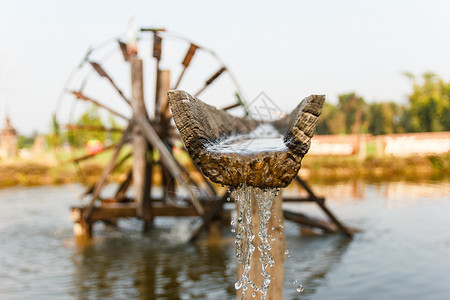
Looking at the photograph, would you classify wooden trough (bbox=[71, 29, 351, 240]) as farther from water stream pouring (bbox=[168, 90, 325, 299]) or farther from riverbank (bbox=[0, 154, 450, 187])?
riverbank (bbox=[0, 154, 450, 187])

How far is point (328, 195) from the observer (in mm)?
13883

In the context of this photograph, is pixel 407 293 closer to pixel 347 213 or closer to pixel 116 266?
pixel 116 266

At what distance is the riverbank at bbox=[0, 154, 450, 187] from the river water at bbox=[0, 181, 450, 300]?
Result: 850 centimetres

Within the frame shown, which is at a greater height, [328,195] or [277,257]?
[277,257]

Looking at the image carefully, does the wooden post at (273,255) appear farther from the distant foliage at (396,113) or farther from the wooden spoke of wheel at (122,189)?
the distant foliage at (396,113)

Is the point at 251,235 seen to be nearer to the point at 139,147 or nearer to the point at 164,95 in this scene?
the point at 139,147

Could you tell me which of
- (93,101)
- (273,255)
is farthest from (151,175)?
(273,255)

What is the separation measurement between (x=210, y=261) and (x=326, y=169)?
43.9 ft

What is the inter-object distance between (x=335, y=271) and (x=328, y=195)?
746cm

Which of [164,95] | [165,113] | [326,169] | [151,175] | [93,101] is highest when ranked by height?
[164,95]

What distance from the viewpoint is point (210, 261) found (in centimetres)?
→ 710

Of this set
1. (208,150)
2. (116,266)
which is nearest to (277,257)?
(208,150)

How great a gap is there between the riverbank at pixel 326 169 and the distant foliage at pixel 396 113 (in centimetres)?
1515

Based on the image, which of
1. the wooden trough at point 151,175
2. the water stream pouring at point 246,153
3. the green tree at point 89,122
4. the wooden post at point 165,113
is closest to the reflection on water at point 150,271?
the wooden trough at point 151,175
